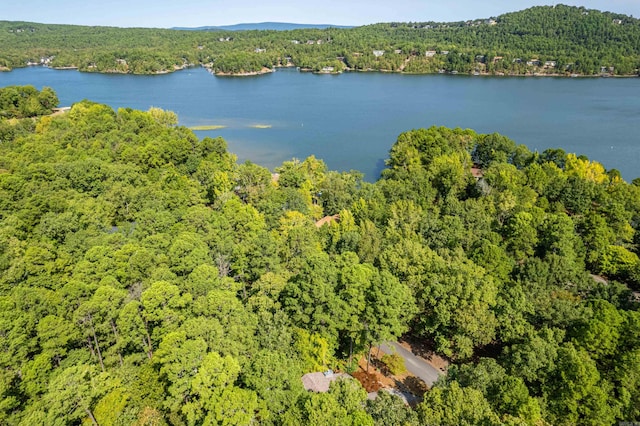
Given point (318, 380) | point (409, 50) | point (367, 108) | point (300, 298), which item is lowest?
point (318, 380)

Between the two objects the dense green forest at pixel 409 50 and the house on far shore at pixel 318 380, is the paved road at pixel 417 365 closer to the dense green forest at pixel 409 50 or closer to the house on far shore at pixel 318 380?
the house on far shore at pixel 318 380

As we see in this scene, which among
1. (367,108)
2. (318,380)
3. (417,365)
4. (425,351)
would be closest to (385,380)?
(417,365)

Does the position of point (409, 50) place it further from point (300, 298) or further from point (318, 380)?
point (318, 380)

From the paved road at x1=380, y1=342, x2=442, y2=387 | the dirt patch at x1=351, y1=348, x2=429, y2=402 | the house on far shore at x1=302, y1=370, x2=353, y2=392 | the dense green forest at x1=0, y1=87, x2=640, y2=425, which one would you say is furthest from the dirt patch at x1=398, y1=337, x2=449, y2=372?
the house on far shore at x1=302, y1=370, x2=353, y2=392

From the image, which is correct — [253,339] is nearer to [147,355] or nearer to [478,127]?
[147,355]

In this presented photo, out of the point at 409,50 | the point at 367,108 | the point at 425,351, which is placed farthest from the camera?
the point at 409,50

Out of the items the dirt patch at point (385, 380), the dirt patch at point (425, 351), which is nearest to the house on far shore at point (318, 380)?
the dirt patch at point (385, 380)

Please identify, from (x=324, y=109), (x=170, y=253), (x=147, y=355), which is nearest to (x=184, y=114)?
(x=324, y=109)
